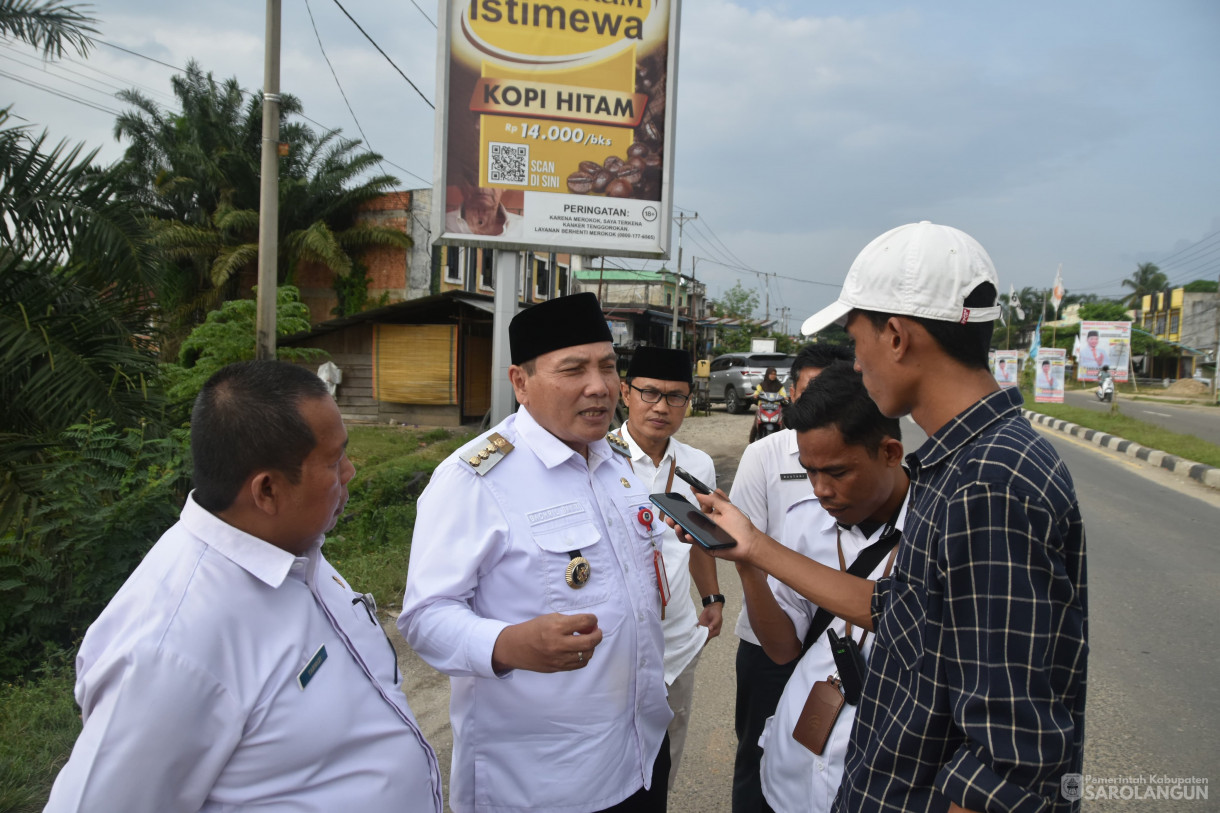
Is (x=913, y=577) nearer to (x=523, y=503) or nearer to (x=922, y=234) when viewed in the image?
(x=922, y=234)

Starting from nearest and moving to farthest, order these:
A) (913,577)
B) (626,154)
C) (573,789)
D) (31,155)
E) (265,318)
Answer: (913,577)
(573,789)
(31,155)
(265,318)
(626,154)

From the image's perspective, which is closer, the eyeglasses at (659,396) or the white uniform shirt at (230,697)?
the white uniform shirt at (230,697)

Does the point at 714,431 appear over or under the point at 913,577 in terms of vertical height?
under

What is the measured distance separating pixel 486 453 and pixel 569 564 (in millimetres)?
369

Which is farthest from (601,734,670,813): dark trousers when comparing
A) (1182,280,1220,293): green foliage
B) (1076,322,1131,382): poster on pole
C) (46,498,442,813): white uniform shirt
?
(1182,280,1220,293): green foliage

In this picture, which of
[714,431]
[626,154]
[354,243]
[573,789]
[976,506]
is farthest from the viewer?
[354,243]

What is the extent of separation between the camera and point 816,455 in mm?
2043

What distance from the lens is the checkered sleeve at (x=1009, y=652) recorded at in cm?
110

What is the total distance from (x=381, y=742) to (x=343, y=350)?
1625 centimetres

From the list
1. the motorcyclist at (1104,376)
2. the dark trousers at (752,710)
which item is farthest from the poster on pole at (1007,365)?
the dark trousers at (752,710)

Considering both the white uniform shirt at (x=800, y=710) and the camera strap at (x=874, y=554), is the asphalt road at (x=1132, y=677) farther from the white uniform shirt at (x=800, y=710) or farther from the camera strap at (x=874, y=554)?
the camera strap at (x=874, y=554)

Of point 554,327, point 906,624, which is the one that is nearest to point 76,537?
point 554,327

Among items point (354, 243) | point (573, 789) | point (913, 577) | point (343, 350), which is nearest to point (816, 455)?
point (913, 577)

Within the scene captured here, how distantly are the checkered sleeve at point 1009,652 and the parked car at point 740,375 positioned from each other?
→ 62.3 ft
